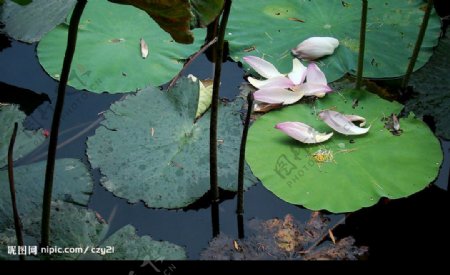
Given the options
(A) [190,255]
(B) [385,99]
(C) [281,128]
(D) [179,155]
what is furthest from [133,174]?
(B) [385,99]

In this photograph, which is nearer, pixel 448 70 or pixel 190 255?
pixel 190 255

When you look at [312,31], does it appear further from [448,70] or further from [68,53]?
[68,53]

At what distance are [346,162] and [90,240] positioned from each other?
70cm

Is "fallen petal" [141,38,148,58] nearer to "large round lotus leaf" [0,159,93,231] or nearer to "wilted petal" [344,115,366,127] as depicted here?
"large round lotus leaf" [0,159,93,231]

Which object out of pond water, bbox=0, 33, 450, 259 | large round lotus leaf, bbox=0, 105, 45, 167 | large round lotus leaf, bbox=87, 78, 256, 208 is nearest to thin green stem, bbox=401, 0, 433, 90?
pond water, bbox=0, 33, 450, 259

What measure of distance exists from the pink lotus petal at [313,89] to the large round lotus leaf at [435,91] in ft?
0.96

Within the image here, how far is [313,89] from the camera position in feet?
5.88

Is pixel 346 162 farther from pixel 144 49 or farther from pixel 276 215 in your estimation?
pixel 144 49

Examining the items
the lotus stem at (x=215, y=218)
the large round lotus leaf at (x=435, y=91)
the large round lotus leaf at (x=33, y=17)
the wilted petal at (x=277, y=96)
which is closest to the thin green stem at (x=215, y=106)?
the lotus stem at (x=215, y=218)

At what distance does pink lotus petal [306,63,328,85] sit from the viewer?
181cm

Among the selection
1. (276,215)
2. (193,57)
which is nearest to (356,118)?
(276,215)

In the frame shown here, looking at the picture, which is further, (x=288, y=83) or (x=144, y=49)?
(x=144, y=49)

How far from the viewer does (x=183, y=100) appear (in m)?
1.80

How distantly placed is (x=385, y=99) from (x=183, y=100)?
0.64 meters
